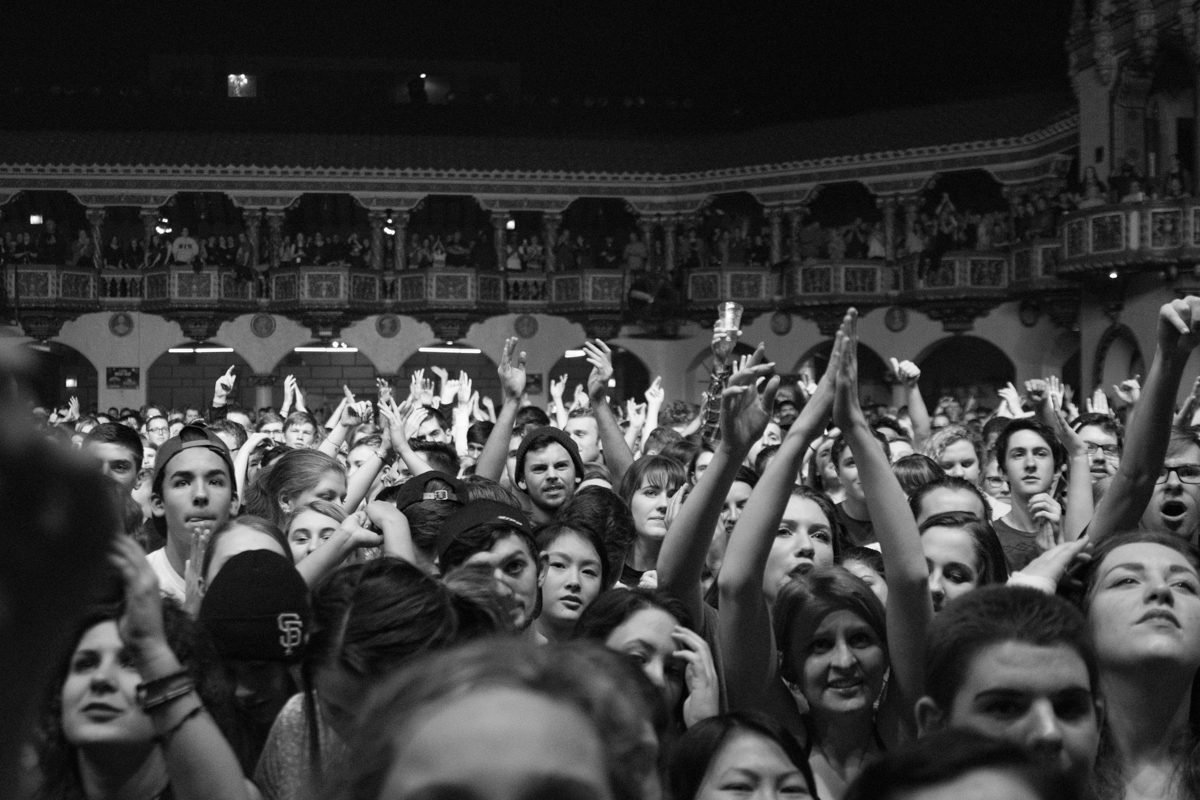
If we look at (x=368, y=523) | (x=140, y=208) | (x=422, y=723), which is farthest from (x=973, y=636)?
(x=140, y=208)

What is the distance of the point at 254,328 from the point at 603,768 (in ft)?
100

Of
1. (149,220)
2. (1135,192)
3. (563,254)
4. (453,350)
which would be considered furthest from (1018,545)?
(149,220)

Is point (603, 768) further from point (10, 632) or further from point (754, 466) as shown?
point (754, 466)

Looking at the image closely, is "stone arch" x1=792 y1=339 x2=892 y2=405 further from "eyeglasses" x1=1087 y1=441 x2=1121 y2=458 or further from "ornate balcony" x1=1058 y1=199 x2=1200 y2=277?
"eyeglasses" x1=1087 y1=441 x2=1121 y2=458

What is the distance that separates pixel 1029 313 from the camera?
90.7ft

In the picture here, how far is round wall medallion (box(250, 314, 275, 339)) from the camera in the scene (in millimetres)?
30922

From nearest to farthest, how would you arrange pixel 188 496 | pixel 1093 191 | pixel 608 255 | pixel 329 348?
pixel 188 496
pixel 1093 191
pixel 329 348
pixel 608 255

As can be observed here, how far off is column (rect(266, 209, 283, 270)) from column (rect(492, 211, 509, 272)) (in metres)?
4.46

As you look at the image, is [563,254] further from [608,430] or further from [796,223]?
[608,430]

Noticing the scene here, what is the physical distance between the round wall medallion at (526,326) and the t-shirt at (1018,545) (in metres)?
25.6

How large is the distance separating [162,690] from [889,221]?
28020 millimetres

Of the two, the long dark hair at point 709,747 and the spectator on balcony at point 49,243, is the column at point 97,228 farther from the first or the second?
the long dark hair at point 709,747

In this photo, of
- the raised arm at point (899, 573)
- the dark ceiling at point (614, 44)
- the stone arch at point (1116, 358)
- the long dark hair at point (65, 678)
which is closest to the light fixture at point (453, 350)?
the dark ceiling at point (614, 44)

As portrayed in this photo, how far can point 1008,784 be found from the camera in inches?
64.5
